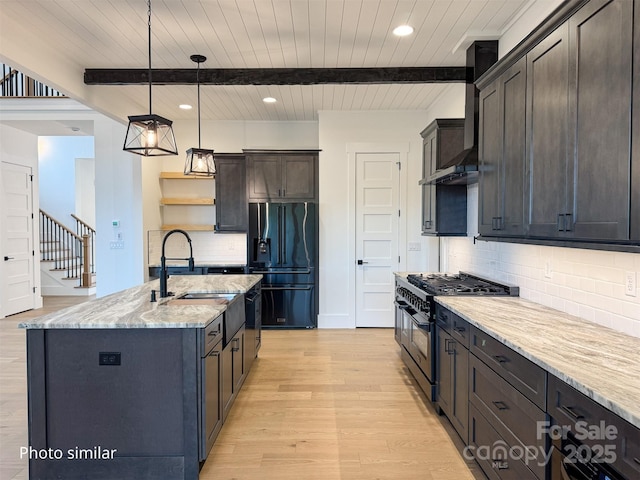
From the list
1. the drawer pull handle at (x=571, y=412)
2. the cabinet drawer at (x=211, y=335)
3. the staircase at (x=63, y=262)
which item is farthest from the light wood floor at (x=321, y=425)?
the staircase at (x=63, y=262)

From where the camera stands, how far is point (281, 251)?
18.5 ft

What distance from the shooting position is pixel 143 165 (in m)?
5.62

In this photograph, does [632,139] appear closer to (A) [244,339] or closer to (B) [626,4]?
(B) [626,4]

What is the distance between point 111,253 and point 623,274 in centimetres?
600

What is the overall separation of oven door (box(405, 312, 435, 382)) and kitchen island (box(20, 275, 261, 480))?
1.78m

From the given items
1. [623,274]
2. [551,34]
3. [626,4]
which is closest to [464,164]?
[551,34]

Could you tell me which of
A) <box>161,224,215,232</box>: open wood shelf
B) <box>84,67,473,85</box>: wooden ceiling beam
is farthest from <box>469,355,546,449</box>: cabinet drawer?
<box>161,224,215,232</box>: open wood shelf

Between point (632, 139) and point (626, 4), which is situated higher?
point (626, 4)

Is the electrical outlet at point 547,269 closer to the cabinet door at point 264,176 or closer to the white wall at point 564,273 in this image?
the white wall at point 564,273

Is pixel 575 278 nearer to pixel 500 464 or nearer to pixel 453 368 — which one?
pixel 453 368

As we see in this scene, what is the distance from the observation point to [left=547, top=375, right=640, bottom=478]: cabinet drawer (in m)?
1.14

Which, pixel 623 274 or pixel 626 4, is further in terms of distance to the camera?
pixel 623 274

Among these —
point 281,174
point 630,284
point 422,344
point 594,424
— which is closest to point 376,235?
point 281,174

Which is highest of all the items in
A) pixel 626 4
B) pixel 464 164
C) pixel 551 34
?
pixel 551 34
